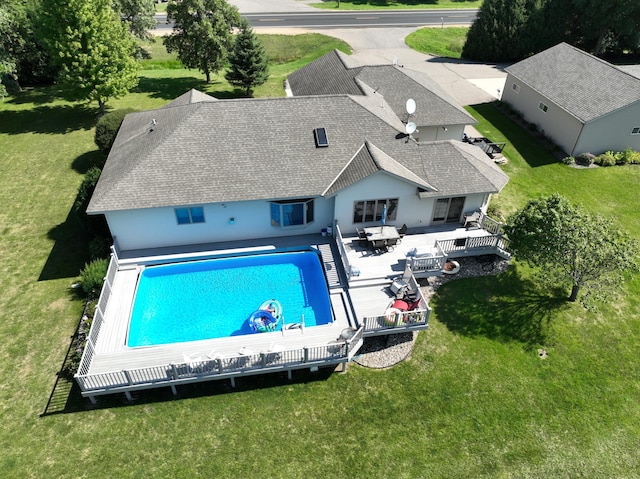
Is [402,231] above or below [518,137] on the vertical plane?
above

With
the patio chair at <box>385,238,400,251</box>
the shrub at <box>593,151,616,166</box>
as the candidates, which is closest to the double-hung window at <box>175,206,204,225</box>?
the patio chair at <box>385,238,400,251</box>

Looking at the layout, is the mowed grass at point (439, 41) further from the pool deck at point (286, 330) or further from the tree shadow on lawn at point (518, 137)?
the pool deck at point (286, 330)

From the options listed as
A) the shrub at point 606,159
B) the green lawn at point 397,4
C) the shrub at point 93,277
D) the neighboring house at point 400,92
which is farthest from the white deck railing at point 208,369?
the green lawn at point 397,4

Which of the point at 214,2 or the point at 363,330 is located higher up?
the point at 214,2

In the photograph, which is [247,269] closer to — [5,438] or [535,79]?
[5,438]

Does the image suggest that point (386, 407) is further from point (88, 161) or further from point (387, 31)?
point (387, 31)

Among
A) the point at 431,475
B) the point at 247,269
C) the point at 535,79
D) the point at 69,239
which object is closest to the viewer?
the point at 431,475

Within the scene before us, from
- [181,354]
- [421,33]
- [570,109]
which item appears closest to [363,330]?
[181,354]

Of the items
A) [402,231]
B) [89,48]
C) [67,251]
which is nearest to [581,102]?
[402,231]

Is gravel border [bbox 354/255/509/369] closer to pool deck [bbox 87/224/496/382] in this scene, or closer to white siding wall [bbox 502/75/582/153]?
pool deck [bbox 87/224/496/382]
